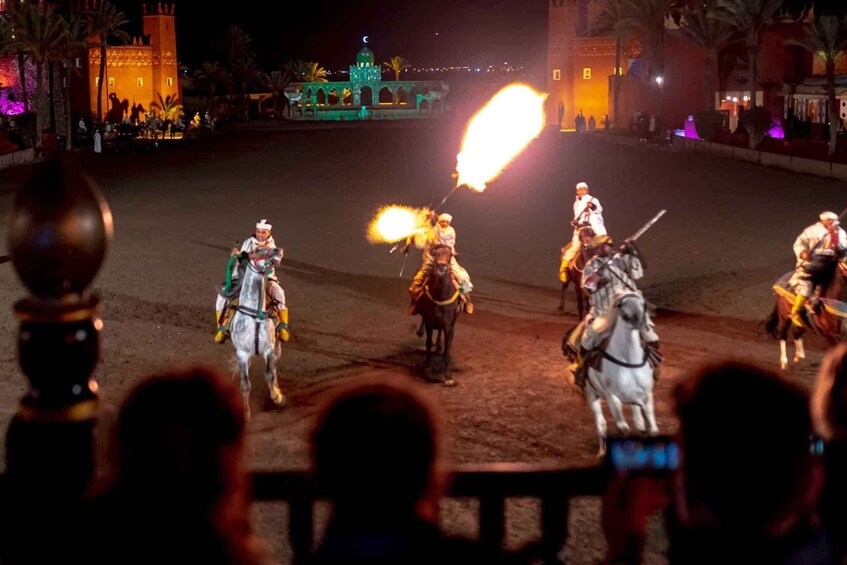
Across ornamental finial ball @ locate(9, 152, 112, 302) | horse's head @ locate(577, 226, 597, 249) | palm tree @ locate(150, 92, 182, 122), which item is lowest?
horse's head @ locate(577, 226, 597, 249)

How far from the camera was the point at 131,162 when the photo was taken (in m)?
48.4

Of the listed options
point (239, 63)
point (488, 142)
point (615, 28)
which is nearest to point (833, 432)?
point (488, 142)

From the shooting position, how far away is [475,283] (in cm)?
1934

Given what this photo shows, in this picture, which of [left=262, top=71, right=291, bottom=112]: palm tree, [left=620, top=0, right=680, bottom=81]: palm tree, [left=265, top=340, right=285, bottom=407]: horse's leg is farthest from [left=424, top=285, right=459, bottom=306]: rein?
[left=262, top=71, right=291, bottom=112]: palm tree

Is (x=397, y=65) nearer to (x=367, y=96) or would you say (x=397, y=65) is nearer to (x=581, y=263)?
(x=367, y=96)

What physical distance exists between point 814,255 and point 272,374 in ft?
22.6

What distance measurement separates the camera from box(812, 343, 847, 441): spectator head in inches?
122

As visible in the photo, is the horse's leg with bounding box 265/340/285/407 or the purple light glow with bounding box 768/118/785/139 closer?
the horse's leg with bounding box 265/340/285/407

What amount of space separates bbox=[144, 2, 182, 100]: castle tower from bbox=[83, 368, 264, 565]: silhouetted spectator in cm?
8649

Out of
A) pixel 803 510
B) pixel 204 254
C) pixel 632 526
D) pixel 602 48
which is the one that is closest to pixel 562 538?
pixel 632 526

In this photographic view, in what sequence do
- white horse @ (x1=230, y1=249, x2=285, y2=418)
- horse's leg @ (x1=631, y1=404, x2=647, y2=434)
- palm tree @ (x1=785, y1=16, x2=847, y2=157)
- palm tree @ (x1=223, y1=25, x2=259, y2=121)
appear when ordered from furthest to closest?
palm tree @ (x1=223, y1=25, x2=259, y2=121) → palm tree @ (x1=785, y1=16, x2=847, y2=157) → white horse @ (x1=230, y1=249, x2=285, y2=418) → horse's leg @ (x1=631, y1=404, x2=647, y2=434)

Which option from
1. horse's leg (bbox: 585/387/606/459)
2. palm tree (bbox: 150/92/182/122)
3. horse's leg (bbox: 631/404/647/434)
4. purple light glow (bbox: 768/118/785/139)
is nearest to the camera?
horse's leg (bbox: 631/404/647/434)

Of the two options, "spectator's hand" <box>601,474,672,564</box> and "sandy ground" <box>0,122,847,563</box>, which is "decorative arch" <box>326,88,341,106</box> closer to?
"sandy ground" <box>0,122,847,563</box>

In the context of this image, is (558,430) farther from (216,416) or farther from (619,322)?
(216,416)
